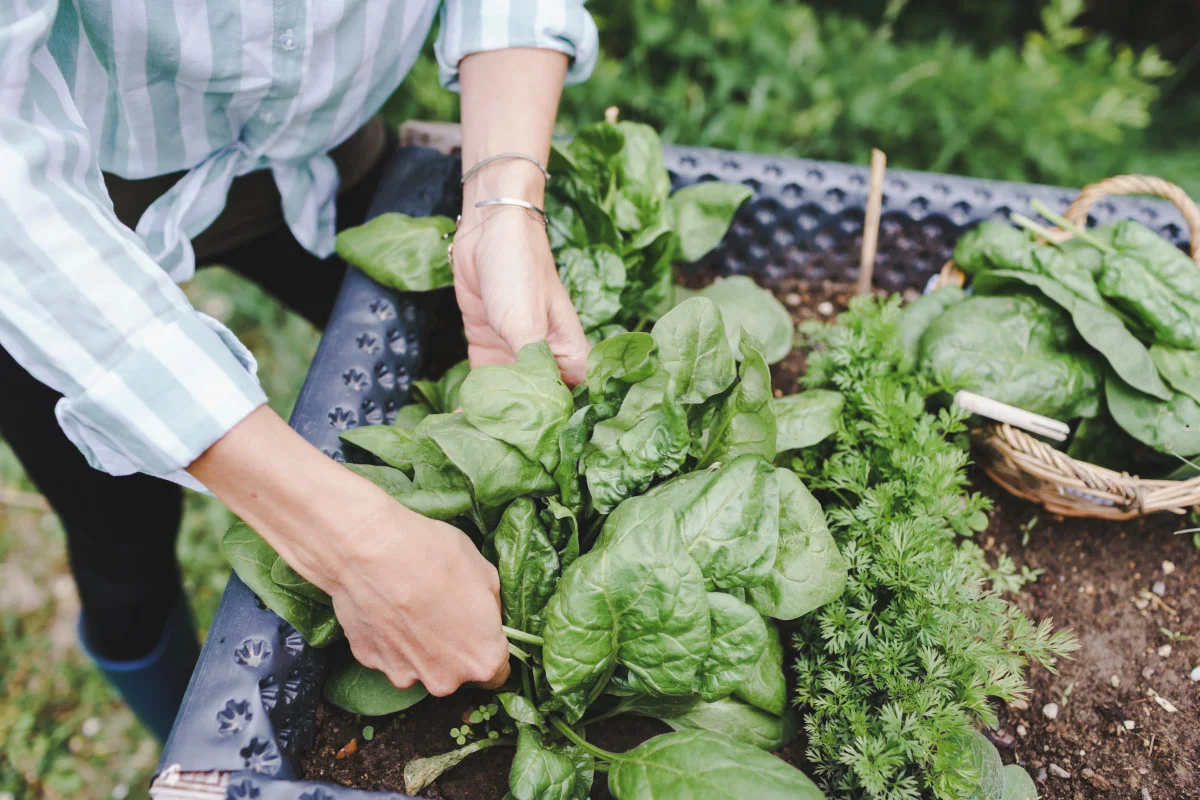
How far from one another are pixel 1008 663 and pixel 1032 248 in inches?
27.4

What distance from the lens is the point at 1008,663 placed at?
1016 mm

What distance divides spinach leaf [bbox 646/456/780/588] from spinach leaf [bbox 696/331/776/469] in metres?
0.08

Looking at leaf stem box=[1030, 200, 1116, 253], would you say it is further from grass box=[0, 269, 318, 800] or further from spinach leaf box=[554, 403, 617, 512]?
grass box=[0, 269, 318, 800]

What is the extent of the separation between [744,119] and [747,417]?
1402 millimetres

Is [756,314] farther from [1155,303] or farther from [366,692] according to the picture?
[366,692]

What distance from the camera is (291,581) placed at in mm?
911

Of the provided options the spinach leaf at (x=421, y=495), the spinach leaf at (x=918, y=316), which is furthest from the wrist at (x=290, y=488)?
the spinach leaf at (x=918, y=316)

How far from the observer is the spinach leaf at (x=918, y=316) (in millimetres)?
1301

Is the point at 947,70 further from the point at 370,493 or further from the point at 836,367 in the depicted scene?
the point at 370,493

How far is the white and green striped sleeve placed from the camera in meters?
0.71

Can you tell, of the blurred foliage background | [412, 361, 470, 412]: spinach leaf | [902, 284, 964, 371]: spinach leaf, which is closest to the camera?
[412, 361, 470, 412]: spinach leaf

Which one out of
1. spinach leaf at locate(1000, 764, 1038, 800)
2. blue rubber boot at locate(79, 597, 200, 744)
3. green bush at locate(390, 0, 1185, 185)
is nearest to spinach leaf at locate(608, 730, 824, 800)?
spinach leaf at locate(1000, 764, 1038, 800)

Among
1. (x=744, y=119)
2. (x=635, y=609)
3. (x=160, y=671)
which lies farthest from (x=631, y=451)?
(x=744, y=119)

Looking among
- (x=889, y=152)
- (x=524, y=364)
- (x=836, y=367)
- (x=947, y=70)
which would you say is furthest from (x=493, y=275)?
(x=947, y=70)
